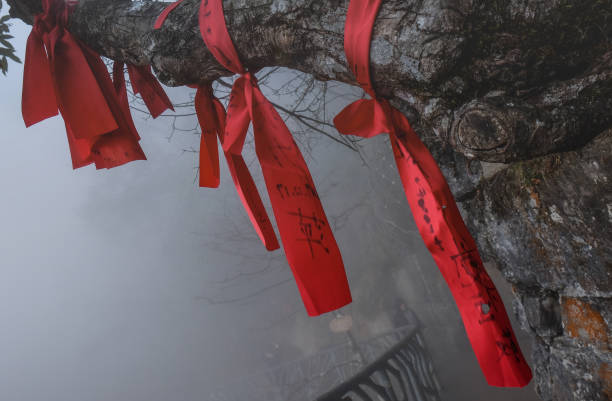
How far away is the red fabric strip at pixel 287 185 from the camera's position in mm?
695

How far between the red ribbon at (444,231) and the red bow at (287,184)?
5.7 inches

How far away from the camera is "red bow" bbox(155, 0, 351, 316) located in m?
0.70

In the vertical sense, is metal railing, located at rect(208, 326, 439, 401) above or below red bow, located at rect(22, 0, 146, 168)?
below

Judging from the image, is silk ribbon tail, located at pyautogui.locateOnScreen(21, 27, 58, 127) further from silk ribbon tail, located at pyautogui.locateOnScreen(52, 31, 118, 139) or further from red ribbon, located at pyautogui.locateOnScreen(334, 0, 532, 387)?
red ribbon, located at pyautogui.locateOnScreen(334, 0, 532, 387)

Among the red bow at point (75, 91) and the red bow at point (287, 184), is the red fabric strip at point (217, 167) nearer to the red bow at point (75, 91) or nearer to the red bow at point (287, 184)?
the red bow at point (287, 184)

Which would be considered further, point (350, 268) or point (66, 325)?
Answer: point (66, 325)

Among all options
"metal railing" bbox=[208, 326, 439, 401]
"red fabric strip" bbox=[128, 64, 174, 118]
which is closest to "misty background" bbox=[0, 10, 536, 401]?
"metal railing" bbox=[208, 326, 439, 401]

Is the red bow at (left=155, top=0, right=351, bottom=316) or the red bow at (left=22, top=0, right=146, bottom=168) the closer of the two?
the red bow at (left=155, top=0, right=351, bottom=316)

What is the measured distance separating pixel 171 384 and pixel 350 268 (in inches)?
292

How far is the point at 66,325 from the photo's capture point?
12023 mm

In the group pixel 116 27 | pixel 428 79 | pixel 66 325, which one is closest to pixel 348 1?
pixel 428 79

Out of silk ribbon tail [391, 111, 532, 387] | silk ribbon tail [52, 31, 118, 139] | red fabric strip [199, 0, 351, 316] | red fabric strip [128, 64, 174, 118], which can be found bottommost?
silk ribbon tail [391, 111, 532, 387]

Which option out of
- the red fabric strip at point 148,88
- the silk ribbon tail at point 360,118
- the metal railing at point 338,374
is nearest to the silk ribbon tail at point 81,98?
the red fabric strip at point 148,88

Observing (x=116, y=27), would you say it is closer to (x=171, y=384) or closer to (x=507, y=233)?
(x=507, y=233)
